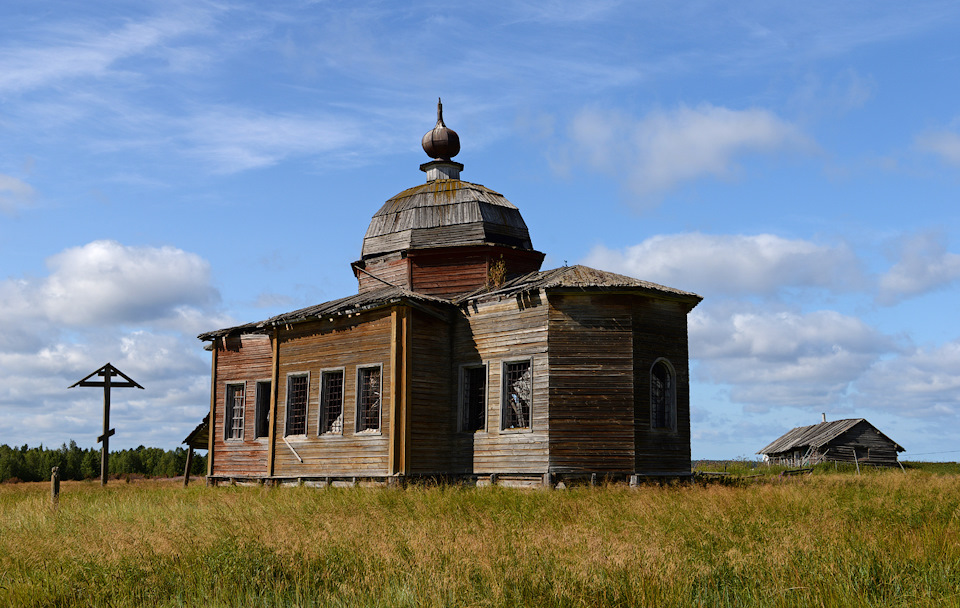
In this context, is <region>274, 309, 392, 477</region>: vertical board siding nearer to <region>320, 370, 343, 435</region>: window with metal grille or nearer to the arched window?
<region>320, 370, 343, 435</region>: window with metal grille

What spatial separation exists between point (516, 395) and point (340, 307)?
5372 mm

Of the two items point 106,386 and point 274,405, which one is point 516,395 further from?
point 106,386

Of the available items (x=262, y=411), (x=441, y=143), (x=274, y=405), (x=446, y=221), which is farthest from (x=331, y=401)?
(x=441, y=143)

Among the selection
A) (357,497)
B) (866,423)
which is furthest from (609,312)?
(866,423)

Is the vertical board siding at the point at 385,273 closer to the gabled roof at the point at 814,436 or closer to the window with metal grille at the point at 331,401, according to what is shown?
the window with metal grille at the point at 331,401

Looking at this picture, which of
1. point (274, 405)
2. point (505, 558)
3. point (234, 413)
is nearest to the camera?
point (505, 558)

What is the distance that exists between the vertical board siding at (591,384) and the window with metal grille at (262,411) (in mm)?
10095

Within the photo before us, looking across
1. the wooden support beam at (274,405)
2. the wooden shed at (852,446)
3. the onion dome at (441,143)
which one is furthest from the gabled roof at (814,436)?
the wooden support beam at (274,405)

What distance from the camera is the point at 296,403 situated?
23266 millimetres

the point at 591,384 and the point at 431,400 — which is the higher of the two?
the point at 591,384

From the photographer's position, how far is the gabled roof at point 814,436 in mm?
40312

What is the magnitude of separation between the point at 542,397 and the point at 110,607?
12.5 m

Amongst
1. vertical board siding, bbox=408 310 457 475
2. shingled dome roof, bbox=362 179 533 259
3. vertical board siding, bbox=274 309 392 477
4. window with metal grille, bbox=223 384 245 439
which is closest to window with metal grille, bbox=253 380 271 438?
window with metal grille, bbox=223 384 245 439

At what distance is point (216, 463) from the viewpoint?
84.2 ft
